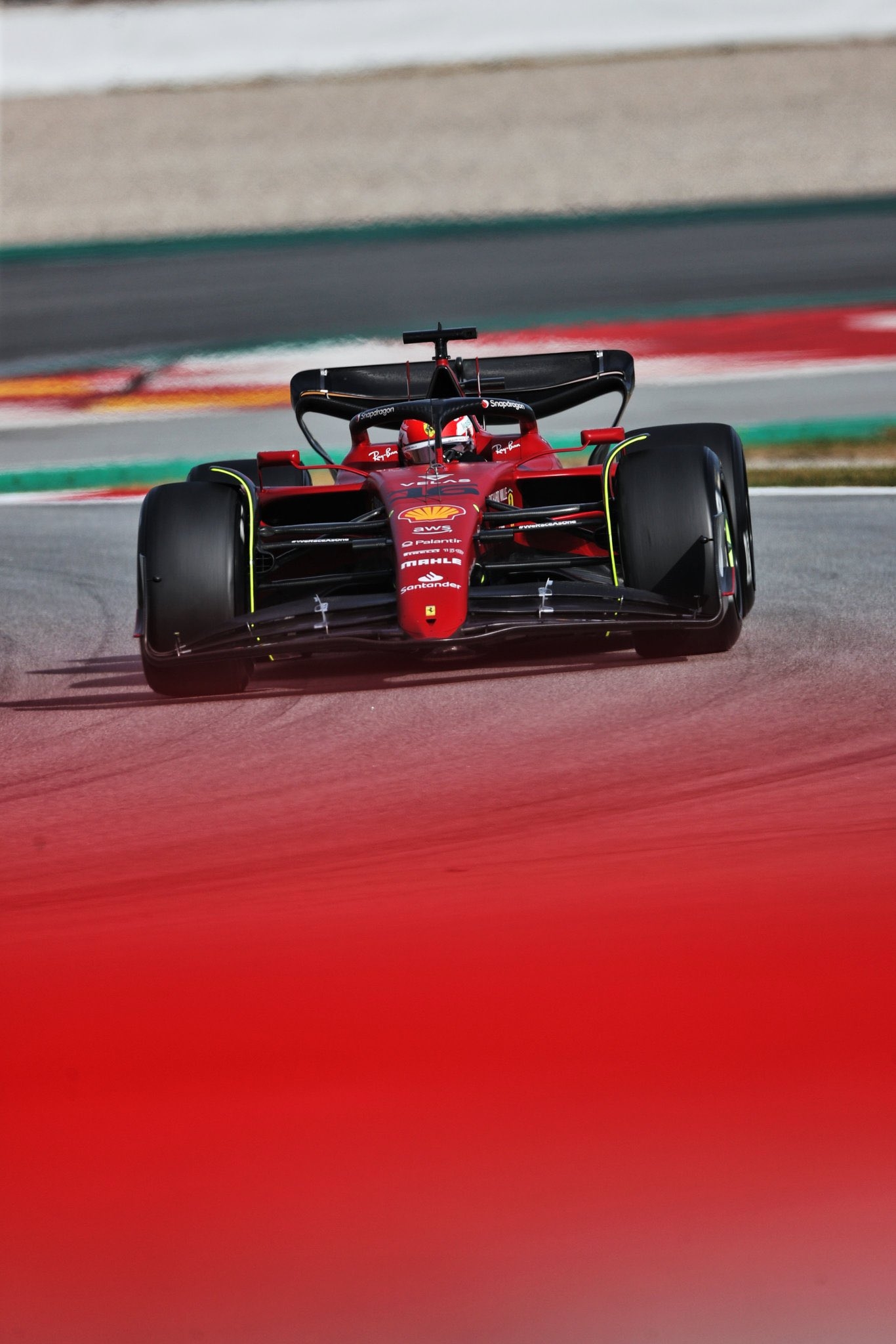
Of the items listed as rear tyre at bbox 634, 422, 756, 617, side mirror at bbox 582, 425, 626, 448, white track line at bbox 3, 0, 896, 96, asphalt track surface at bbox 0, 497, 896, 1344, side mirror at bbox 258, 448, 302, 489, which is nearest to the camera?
asphalt track surface at bbox 0, 497, 896, 1344

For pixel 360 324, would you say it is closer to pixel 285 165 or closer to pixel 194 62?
pixel 285 165

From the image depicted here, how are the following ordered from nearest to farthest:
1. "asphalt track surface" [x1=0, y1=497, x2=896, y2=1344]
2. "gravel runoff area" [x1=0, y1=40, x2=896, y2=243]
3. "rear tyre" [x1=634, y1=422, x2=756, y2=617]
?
"asphalt track surface" [x1=0, y1=497, x2=896, y2=1344] < "rear tyre" [x1=634, y1=422, x2=756, y2=617] < "gravel runoff area" [x1=0, y1=40, x2=896, y2=243]

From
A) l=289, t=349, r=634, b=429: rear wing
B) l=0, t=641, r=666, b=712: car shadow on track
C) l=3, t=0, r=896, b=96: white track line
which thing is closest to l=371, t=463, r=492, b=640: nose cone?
l=0, t=641, r=666, b=712: car shadow on track

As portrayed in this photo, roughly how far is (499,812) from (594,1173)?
6.67 feet

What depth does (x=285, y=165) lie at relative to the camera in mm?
26594

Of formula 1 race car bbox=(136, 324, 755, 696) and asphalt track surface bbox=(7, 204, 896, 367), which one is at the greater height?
asphalt track surface bbox=(7, 204, 896, 367)

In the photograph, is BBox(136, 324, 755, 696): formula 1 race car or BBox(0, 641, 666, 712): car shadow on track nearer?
BBox(136, 324, 755, 696): formula 1 race car

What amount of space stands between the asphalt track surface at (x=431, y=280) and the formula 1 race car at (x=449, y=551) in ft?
31.8

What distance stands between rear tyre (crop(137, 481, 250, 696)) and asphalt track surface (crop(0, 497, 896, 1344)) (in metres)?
0.22

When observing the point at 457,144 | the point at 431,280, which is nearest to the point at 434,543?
the point at 431,280

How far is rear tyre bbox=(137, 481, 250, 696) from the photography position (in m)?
6.61

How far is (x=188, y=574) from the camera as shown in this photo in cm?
662

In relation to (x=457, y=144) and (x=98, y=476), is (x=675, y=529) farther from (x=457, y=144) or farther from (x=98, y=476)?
(x=457, y=144)

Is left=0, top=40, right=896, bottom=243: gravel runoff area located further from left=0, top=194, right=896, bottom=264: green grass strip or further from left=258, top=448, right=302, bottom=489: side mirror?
left=258, top=448, right=302, bottom=489: side mirror
